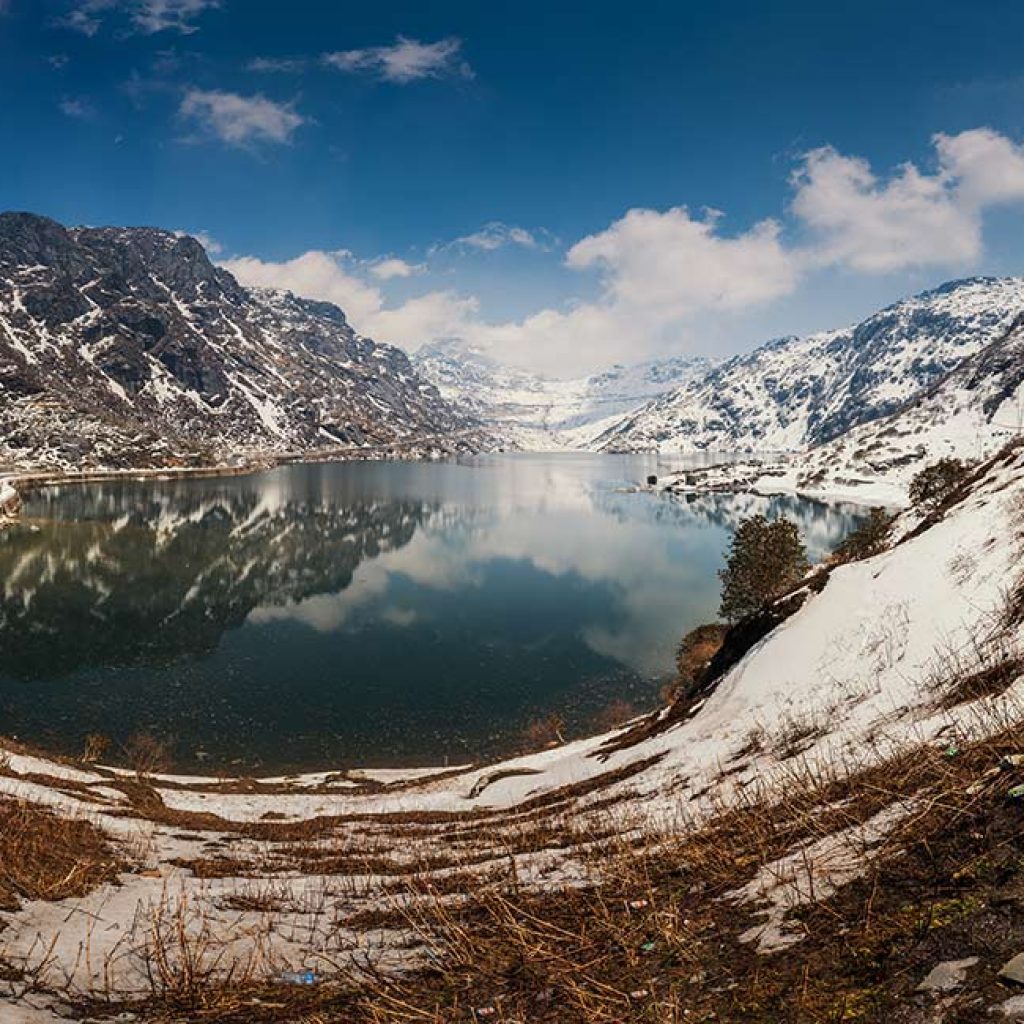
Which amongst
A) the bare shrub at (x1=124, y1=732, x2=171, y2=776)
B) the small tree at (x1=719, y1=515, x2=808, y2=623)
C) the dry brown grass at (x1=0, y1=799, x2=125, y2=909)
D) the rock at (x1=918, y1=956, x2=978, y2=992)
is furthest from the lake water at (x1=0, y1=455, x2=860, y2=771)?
the rock at (x1=918, y1=956, x2=978, y2=992)

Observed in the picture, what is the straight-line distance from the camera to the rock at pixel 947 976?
411cm

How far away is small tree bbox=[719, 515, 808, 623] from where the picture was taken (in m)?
56.8

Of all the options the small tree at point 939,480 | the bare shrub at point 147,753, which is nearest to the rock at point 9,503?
the bare shrub at point 147,753

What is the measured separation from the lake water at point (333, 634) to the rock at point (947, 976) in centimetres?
4494

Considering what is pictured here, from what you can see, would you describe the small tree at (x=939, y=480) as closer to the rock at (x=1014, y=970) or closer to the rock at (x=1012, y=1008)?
the rock at (x=1014, y=970)

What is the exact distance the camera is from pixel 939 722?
1348cm

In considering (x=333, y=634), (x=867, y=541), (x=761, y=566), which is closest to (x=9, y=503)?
(x=333, y=634)

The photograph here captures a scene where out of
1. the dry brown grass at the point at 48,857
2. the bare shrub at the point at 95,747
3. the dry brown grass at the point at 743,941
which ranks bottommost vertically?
the bare shrub at the point at 95,747

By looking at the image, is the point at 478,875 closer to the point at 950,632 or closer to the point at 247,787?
the point at 950,632

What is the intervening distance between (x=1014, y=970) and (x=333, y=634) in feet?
247

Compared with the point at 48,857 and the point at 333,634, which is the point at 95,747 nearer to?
the point at 333,634

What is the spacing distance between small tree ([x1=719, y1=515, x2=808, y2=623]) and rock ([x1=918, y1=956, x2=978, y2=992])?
5496 cm

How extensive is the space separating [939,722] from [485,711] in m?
44.3

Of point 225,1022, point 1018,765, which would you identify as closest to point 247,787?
point 225,1022
